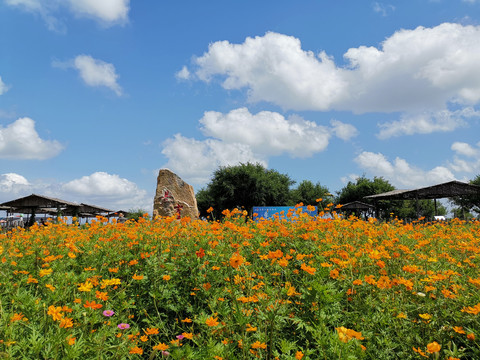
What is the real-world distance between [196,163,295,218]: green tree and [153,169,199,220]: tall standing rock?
1971 centimetres

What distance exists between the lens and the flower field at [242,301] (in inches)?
92.7

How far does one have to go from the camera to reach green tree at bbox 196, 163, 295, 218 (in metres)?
33.8

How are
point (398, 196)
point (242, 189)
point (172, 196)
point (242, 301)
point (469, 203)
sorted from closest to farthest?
point (242, 301)
point (172, 196)
point (398, 196)
point (242, 189)
point (469, 203)

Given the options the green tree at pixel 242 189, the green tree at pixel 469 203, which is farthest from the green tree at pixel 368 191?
the green tree at pixel 242 189

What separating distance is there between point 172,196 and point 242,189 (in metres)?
20.8

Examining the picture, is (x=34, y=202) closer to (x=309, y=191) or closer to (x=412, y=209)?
(x=309, y=191)

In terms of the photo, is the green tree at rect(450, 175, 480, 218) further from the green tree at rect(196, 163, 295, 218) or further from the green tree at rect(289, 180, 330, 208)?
the green tree at rect(196, 163, 295, 218)

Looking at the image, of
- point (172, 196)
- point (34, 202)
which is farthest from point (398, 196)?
point (34, 202)

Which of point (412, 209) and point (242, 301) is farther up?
point (412, 209)

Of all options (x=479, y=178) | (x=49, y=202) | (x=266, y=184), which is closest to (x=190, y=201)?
(x=49, y=202)

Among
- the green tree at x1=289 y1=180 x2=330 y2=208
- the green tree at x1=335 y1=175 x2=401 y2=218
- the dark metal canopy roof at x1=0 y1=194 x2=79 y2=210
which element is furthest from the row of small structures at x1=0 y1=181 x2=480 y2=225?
the green tree at x1=335 y1=175 x2=401 y2=218

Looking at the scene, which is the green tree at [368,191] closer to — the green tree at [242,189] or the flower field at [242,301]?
the green tree at [242,189]

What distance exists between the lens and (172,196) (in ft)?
43.9

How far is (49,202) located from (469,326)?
25.9m
